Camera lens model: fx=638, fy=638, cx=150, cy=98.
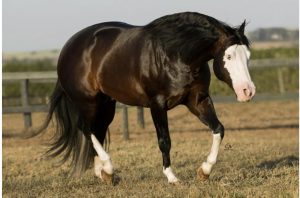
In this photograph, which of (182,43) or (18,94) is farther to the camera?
(18,94)

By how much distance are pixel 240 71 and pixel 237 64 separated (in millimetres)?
74

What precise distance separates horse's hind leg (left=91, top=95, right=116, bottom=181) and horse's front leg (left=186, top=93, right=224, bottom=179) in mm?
1099

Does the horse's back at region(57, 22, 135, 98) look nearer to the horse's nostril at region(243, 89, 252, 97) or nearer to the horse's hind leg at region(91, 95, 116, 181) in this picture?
the horse's hind leg at region(91, 95, 116, 181)

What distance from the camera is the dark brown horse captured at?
610 centimetres


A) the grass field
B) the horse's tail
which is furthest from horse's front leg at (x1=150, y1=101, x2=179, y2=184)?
the horse's tail

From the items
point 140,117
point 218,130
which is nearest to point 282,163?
point 218,130

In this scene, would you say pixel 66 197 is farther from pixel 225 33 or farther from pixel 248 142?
pixel 248 142

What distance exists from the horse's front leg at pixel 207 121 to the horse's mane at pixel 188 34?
16.4 inches

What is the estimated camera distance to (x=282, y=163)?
796 centimetres

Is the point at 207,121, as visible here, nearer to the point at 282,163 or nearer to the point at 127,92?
the point at 127,92

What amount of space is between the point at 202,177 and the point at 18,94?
627 inches

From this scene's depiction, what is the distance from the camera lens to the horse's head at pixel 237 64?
582 cm

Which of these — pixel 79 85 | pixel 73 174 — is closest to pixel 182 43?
pixel 79 85

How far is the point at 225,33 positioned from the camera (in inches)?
239
